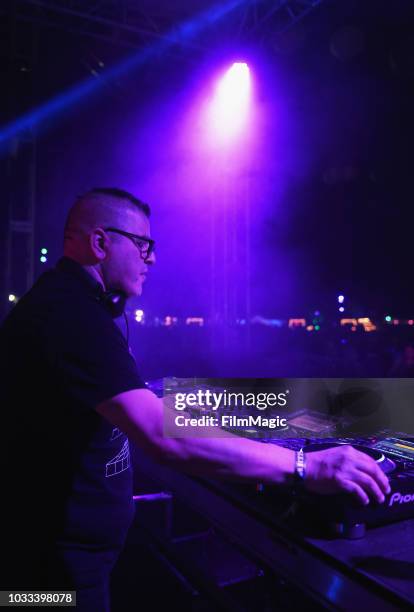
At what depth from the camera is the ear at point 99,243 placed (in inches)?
50.9

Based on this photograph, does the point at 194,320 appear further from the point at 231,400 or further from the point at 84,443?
the point at 84,443

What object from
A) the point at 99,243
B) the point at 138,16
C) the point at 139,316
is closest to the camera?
the point at 99,243

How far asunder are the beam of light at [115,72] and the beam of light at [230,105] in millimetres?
944

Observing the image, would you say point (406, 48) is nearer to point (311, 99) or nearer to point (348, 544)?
point (311, 99)

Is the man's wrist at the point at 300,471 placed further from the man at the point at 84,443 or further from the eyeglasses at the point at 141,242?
the eyeglasses at the point at 141,242

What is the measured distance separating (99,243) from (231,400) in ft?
3.17

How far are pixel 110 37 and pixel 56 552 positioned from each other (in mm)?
6125

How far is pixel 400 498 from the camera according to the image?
3.34 ft

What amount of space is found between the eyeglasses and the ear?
0.07 ft

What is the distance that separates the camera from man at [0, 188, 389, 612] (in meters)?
0.97

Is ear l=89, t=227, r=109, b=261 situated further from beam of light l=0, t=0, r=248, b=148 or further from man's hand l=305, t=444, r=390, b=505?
beam of light l=0, t=0, r=248, b=148

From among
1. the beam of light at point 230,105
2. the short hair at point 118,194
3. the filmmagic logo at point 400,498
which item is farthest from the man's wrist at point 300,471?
the beam of light at point 230,105

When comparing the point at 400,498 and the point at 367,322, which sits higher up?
the point at 367,322

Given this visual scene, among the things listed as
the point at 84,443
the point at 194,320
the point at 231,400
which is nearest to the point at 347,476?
the point at 84,443
